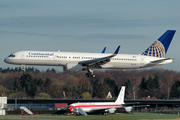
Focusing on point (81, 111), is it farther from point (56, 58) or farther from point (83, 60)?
point (56, 58)

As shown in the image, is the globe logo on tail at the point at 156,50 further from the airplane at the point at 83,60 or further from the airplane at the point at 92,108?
the airplane at the point at 92,108

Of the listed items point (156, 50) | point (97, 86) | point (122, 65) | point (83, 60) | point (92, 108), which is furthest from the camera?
point (97, 86)

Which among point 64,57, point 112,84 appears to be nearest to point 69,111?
point 64,57

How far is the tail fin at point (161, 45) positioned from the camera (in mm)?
76688

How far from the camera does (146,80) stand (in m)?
152

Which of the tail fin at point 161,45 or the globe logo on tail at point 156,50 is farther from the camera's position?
the tail fin at point 161,45

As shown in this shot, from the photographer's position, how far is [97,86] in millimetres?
158125

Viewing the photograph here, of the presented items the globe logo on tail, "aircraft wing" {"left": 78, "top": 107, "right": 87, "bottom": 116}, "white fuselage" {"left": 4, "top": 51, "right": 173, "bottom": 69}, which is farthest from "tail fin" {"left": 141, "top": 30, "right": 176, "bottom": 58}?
"aircraft wing" {"left": 78, "top": 107, "right": 87, "bottom": 116}

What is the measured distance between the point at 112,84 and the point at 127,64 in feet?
280

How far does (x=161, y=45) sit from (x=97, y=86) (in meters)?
81.5

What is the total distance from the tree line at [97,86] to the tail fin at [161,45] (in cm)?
6232

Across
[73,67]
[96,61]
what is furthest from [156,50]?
[73,67]

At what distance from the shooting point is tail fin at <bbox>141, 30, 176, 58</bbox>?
252 feet

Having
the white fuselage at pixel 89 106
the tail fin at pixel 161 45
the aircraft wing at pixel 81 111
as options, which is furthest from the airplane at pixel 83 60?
the white fuselage at pixel 89 106
